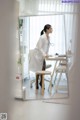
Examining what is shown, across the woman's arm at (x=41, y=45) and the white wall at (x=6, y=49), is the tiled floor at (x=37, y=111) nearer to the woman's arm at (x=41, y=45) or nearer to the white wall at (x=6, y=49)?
the white wall at (x=6, y=49)

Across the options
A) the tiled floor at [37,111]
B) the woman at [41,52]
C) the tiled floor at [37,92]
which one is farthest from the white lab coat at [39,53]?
the tiled floor at [37,111]

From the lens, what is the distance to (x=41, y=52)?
0.87 meters

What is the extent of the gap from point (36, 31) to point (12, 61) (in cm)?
22

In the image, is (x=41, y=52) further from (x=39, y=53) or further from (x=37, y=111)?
(x=37, y=111)

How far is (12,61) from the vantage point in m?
0.89

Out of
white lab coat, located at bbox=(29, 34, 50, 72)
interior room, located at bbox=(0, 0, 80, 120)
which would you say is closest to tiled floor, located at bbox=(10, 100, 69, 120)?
interior room, located at bbox=(0, 0, 80, 120)

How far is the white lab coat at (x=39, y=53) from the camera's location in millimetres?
854

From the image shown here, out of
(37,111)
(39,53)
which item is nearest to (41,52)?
(39,53)

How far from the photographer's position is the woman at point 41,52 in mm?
848

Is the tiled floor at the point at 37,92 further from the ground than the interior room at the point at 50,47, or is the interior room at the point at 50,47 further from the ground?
the interior room at the point at 50,47

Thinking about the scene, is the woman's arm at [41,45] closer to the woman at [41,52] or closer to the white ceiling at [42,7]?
the woman at [41,52]

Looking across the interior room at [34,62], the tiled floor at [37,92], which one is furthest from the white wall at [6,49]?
the tiled floor at [37,92]

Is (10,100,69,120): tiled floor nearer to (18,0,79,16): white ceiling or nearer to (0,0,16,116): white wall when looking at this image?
(0,0,16,116): white wall

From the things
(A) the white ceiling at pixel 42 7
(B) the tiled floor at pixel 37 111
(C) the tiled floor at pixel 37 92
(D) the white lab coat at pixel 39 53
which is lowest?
(B) the tiled floor at pixel 37 111
